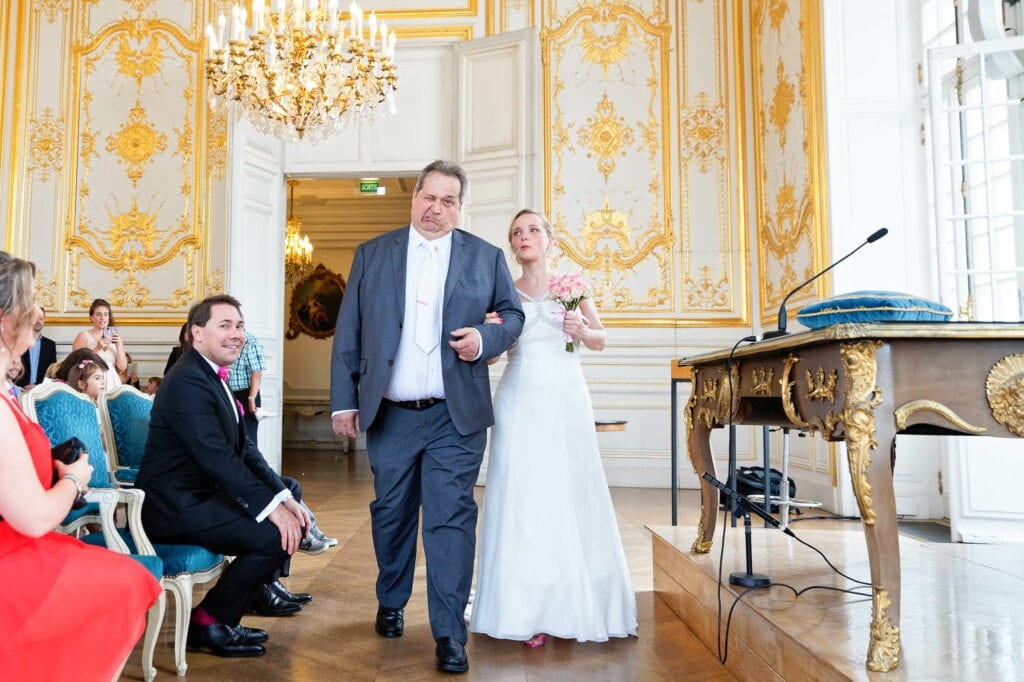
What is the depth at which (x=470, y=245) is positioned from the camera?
8.75 feet

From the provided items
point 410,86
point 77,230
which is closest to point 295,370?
point 77,230

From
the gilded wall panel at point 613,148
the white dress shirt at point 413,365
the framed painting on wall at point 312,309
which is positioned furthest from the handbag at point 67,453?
the framed painting on wall at point 312,309

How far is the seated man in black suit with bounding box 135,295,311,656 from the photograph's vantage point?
7.82ft

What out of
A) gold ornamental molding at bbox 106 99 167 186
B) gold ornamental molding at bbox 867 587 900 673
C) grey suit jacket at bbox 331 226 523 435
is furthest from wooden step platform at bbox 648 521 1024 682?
gold ornamental molding at bbox 106 99 167 186

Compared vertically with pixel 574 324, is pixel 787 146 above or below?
above

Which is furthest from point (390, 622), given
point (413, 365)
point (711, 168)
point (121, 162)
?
point (121, 162)

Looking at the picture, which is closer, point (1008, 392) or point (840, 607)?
point (1008, 392)

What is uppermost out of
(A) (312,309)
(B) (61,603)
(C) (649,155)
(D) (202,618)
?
(C) (649,155)

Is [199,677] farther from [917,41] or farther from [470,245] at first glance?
[917,41]

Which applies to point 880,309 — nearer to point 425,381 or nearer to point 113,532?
point 425,381

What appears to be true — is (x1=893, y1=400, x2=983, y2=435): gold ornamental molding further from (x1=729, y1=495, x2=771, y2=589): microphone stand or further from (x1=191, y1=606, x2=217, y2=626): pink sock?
(x1=191, y1=606, x2=217, y2=626): pink sock

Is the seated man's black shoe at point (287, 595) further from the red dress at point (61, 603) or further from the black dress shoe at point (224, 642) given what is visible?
the red dress at point (61, 603)

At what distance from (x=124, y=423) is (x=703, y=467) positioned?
2.25 meters

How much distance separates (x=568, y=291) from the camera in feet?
9.06
